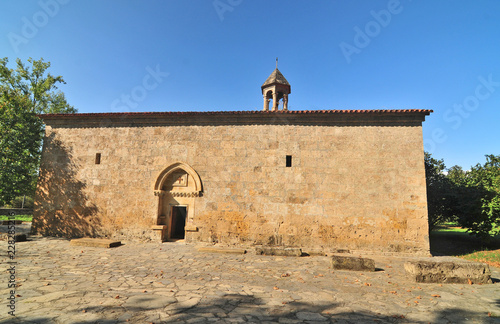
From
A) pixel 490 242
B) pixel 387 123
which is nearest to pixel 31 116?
pixel 387 123

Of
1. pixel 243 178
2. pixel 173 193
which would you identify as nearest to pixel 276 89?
pixel 243 178

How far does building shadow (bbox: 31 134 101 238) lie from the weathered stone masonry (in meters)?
0.05

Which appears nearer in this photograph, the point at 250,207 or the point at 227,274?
the point at 227,274

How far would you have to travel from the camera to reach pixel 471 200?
11758mm

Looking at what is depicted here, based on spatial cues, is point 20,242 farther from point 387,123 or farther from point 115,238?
point 387,123

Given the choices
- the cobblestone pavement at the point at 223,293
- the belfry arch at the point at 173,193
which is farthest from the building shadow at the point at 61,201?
the cobblestone pavement at the point at 223,293

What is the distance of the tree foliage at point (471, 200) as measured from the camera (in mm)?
11045

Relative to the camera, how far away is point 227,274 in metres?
6.57

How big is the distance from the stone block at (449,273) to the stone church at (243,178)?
11.6 ft

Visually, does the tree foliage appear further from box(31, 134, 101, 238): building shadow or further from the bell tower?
box(31, 134, 101, 238): building shadow

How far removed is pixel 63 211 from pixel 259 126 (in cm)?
1054

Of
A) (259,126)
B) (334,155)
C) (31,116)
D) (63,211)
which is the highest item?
(31,116)

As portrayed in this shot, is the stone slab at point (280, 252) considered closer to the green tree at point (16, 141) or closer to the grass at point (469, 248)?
the grass at point (469, 248)

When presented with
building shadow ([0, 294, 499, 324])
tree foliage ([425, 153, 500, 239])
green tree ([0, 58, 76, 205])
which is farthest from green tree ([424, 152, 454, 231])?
green tree ([0, 58, 76, 205])
